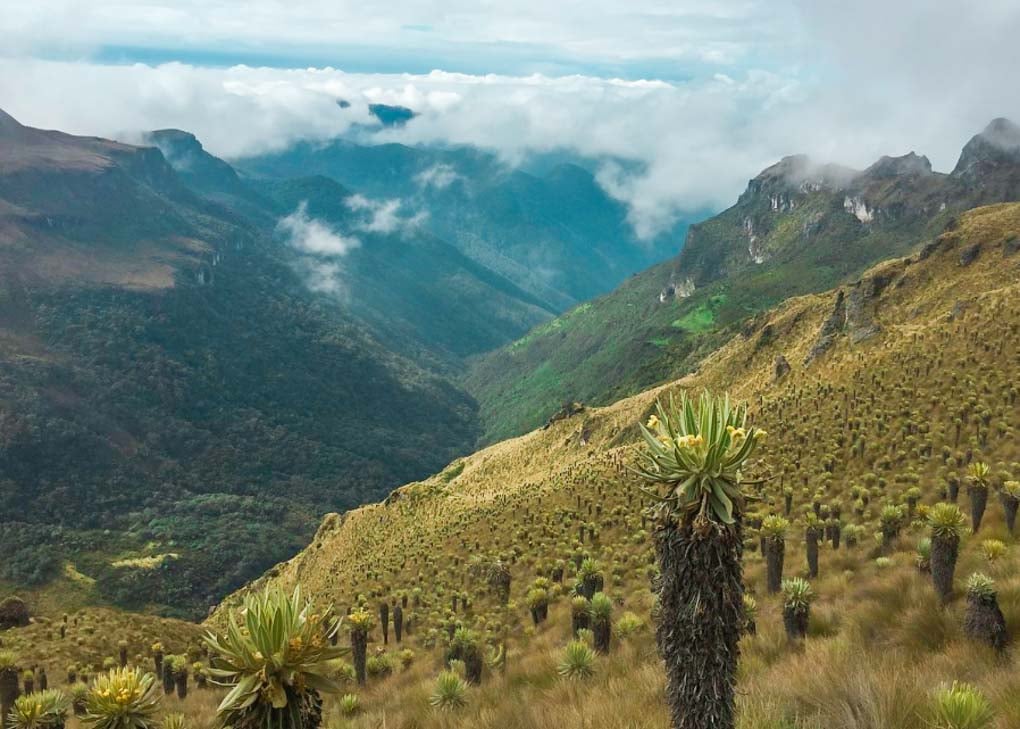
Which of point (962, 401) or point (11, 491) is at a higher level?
point (11, 491)

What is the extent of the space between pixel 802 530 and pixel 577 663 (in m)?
18.9

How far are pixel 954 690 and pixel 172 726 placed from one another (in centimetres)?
887

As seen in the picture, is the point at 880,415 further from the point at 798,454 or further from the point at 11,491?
the point at 11,491

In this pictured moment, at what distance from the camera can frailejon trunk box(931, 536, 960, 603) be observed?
1155 cm

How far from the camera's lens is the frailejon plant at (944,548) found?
1155 centimetres

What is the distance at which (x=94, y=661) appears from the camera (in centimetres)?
2953

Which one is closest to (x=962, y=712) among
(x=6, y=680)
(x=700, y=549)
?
(x=700, y=549)

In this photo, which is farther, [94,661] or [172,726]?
[94,661]

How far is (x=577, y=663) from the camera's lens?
37.9 ft

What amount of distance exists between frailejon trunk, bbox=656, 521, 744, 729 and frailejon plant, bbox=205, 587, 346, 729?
310cm

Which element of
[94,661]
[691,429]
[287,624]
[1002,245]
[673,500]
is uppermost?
[1002,245]

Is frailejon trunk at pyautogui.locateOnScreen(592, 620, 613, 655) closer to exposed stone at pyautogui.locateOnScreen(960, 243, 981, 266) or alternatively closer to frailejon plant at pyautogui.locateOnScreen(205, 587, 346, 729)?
frailejon plant at pyautogui.locateOnScreen(205, 587, 346, 729)

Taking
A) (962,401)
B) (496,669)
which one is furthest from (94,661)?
(962,401)

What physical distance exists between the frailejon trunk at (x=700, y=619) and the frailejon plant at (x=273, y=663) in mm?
3095
